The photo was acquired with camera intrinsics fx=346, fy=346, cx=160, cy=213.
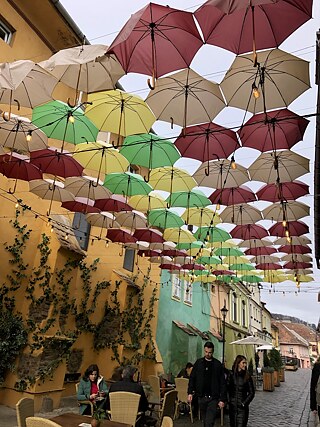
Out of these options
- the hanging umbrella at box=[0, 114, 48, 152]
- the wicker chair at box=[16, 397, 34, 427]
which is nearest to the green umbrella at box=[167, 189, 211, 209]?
the hanging umbrella at box=[0, 114, 48, 152]

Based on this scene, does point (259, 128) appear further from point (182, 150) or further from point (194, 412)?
point (194, 412)

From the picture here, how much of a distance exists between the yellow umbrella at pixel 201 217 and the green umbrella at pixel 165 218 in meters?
0.32

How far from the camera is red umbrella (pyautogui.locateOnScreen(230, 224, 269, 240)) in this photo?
1171 centimetres

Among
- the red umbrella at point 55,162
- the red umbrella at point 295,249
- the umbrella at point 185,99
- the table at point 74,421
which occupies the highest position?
the umbrella at point 185,99

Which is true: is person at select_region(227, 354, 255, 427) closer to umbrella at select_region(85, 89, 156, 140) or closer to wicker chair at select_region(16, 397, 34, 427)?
wicker chair at select_region(16, 397, 34, 427)

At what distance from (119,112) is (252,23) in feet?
10.3

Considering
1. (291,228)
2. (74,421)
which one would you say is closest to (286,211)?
(291,228)

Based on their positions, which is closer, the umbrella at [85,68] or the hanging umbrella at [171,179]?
the umbrella at [85,68]

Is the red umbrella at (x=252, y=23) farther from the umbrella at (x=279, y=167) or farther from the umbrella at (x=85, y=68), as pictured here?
the umbrella at (x=279, y=167)

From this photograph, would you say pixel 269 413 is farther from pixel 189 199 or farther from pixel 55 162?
pixel 55 162

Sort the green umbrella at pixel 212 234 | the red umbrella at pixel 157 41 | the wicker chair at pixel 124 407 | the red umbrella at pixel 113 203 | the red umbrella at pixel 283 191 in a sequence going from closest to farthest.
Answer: the red umbrella at pixel 157 41
the wicker chair at pixel 124 407
the red umbrella at pixel 283 191
the red umbrella at pixel 113 203
the green umbrella at pixel 212 234

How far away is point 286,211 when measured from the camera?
9969 millimetres

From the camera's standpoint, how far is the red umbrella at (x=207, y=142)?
273 inches

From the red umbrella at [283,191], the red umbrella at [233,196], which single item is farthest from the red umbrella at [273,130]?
the red umbrella at [233,196]
